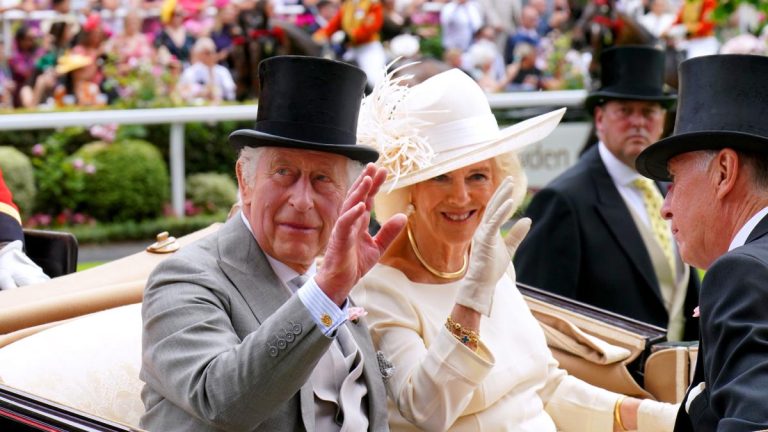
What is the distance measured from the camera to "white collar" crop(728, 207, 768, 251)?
2.48m

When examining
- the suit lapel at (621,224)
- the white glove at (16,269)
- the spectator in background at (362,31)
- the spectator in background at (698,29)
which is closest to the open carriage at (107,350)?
the white glove at (16,269)

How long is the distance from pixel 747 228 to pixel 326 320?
2.84ft

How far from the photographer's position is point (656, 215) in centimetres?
503

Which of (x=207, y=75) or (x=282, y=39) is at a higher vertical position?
(x=282, y=39)

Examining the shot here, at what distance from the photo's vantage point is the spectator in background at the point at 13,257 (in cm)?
360

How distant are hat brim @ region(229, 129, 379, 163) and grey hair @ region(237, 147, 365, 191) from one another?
0.05 ft

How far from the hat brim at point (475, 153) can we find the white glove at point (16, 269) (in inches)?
44.8

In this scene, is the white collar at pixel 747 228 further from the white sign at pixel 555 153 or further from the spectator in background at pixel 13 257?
the white sign at pixel 555 153

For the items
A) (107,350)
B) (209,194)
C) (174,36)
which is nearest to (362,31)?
(174,36)

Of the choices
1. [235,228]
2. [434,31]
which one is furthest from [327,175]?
[434,31]

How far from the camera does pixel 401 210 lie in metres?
3.34

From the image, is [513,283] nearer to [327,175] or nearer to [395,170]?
[395,170]

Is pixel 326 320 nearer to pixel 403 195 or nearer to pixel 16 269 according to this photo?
pixel 403 195

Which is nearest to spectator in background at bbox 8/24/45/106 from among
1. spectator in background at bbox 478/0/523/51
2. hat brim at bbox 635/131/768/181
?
spectator in background at bbox 478/0/523/51
